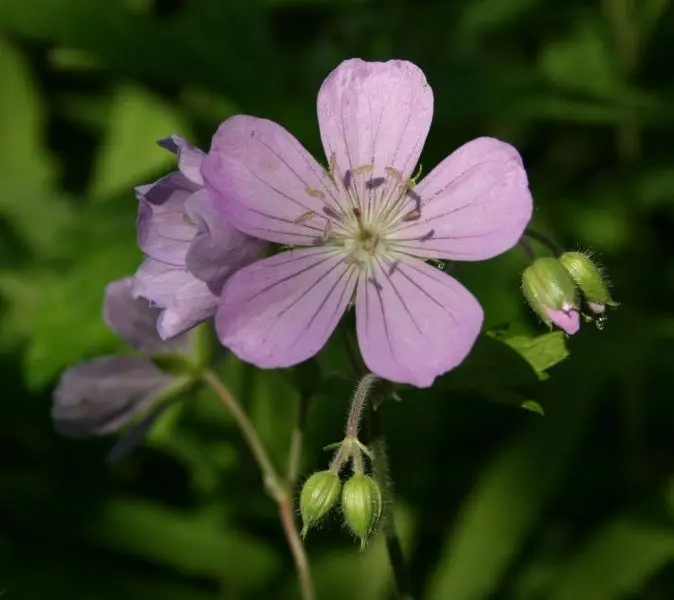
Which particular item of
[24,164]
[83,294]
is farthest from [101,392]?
[24,164]

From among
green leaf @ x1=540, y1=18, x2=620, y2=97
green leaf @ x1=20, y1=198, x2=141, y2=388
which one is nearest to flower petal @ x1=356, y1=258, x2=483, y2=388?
green leaf @ x1=20, y1=198, x2=141, y2=388

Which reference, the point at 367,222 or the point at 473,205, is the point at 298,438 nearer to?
the point at 367,222

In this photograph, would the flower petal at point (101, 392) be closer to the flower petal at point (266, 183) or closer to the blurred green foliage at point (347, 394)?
the blurred green foliage at point (347, 394)

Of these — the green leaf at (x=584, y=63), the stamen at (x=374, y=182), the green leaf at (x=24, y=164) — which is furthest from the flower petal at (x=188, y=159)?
the green leaf at (x=584, y=63)

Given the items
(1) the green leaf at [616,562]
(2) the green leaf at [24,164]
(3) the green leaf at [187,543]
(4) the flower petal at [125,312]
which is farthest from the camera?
(2) the green leaf at [24,164]

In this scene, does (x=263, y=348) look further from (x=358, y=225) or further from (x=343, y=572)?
(x=343, y=572)

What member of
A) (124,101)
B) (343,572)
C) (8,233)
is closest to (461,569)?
(343,572)

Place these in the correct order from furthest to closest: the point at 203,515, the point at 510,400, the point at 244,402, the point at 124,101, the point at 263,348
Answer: the point at 124,101 → the point at 203,515 → the point at 244,402 → the point at 510,400 → the point at 263,348
